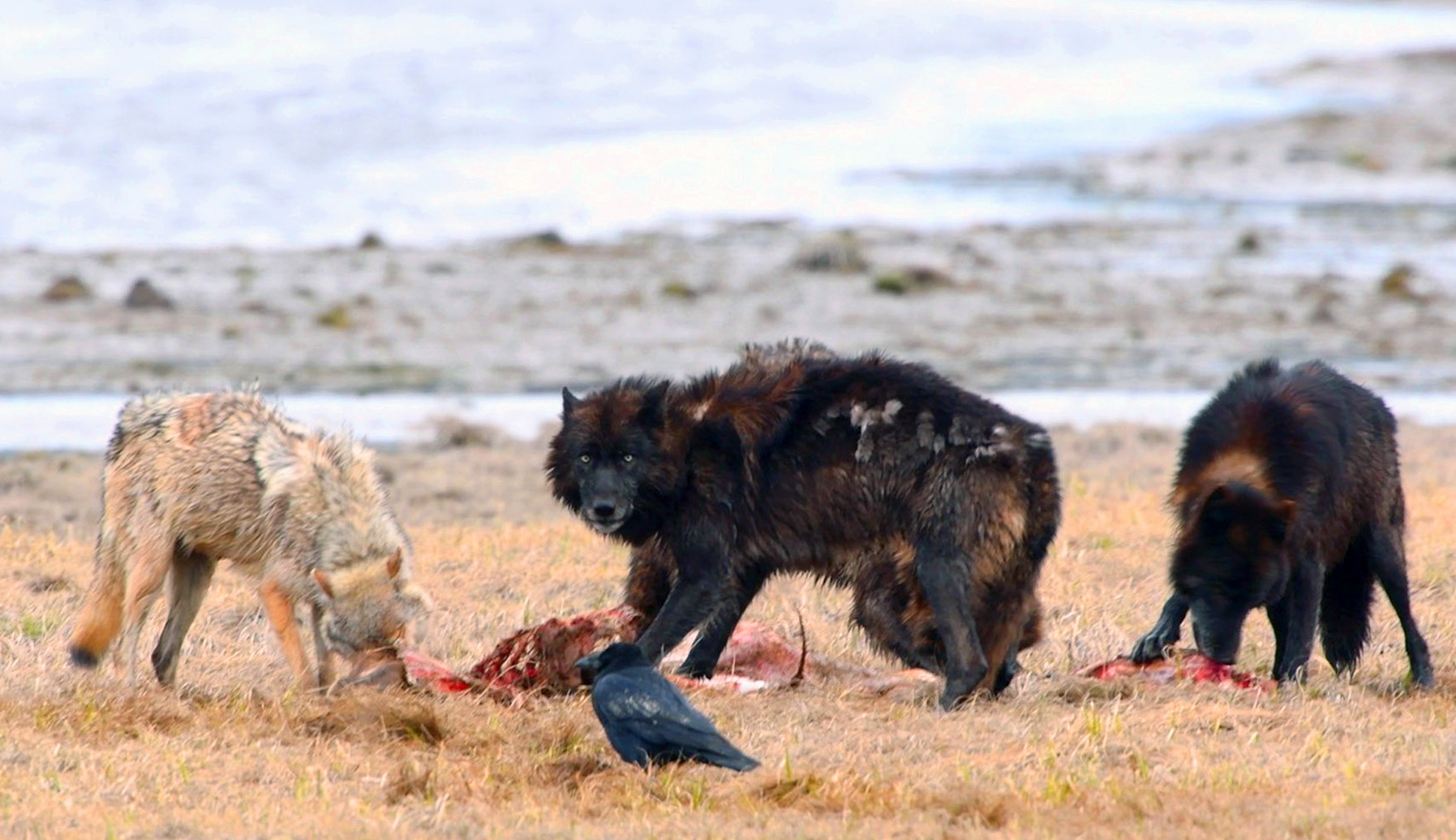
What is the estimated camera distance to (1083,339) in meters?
20.2

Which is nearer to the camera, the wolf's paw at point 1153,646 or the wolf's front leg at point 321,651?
the wolf's front leg at point 321,651

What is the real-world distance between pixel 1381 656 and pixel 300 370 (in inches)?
438

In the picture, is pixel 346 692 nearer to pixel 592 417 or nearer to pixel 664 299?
pixel 592 417

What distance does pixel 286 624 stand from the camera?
8047 mm

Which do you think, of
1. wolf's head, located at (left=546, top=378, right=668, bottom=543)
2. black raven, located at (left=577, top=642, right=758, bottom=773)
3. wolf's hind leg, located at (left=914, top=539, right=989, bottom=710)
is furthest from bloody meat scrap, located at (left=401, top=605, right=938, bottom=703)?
black raven, located at (left=577, top=642, right=758, bottom=773)

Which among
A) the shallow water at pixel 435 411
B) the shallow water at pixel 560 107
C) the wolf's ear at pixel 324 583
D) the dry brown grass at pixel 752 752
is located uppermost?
the shallow water at pixel 560 107

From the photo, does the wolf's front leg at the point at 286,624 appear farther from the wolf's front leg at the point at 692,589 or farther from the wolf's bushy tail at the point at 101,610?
the wolf's front leg at the point at 692,589

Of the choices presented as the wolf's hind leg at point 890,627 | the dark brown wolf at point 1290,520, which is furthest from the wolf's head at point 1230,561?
the wolf's hind leg at point 890,627

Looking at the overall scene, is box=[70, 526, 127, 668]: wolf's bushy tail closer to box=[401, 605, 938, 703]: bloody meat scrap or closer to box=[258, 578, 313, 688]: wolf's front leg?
box=[258, 578, 313, 688]: wolf's front leg

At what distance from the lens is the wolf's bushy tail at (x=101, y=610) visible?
26.6ft

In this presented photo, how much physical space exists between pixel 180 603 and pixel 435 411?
830 cm

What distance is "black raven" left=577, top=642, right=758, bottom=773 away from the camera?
670cm

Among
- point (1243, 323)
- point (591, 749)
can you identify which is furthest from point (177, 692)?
point (1243, 323)

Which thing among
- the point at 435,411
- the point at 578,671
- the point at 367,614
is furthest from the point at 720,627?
the point at 435,411
